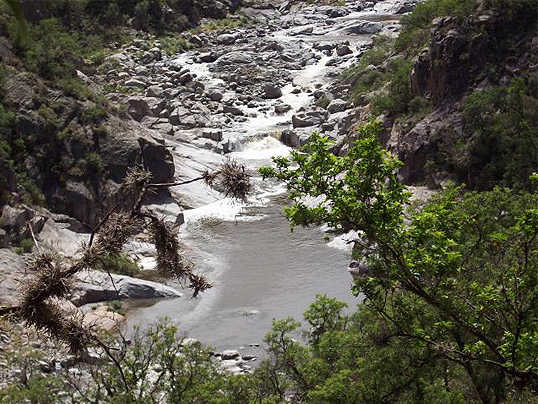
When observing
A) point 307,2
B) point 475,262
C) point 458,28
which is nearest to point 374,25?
point 307,2

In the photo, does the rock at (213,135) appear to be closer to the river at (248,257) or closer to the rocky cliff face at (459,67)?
the river at (248,257)

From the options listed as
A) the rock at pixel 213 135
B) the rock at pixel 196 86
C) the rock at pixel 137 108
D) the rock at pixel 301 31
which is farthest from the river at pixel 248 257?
the rock at pixel 301 31

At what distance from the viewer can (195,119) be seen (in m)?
49.8

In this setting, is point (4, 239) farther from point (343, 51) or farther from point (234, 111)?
point (343, 51)

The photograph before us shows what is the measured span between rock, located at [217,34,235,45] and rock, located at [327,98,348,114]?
75.7 feet

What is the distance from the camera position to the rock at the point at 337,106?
49.1 meters

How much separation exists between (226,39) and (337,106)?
80.7ft

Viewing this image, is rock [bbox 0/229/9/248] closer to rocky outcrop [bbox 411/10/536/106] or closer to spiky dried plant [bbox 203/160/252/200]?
rocky outcrop [bbox 411/10/536/106]

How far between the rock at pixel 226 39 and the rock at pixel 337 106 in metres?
23.1

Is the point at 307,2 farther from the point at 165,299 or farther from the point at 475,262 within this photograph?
the point at 475,262

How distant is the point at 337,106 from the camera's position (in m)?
49.3

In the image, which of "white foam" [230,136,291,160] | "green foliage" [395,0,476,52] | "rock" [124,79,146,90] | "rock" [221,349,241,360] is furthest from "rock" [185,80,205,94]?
"rock" [221,349,241,360]

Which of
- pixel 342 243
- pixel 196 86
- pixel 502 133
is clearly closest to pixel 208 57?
pixel 196 86

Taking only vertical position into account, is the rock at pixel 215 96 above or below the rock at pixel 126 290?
above
